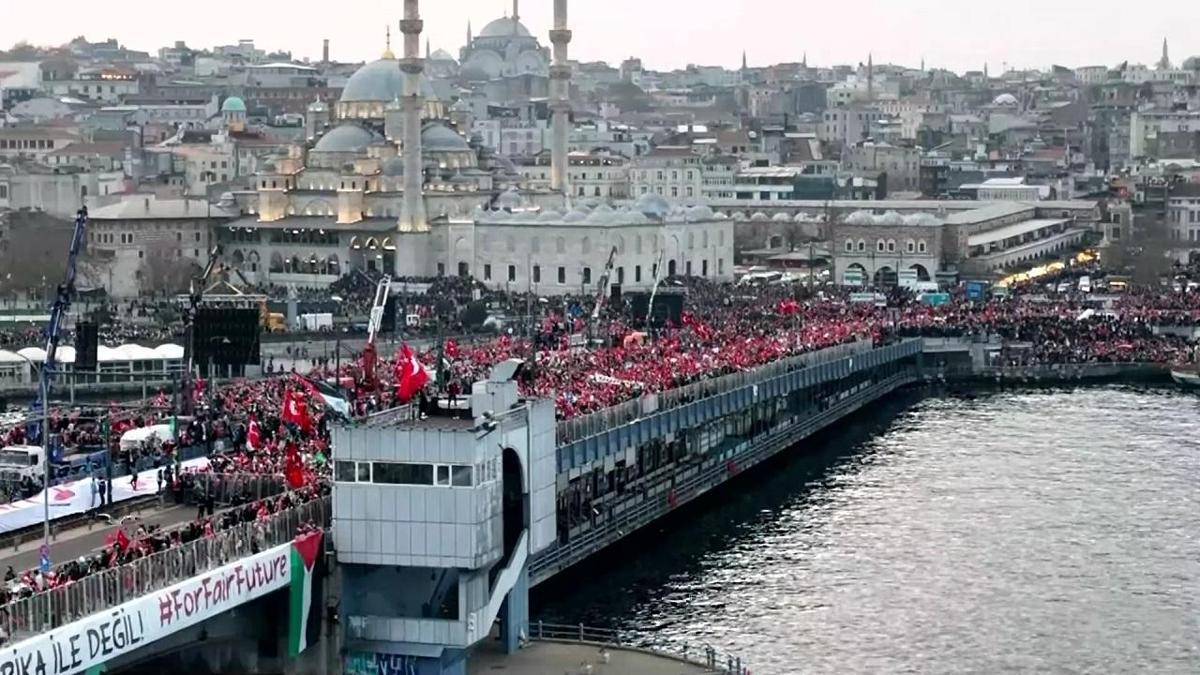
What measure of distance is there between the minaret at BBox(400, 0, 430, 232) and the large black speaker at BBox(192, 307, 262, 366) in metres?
41.9

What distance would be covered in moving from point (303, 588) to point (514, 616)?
3146 mm

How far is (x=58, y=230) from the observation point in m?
93.6

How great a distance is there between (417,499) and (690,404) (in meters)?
21.1

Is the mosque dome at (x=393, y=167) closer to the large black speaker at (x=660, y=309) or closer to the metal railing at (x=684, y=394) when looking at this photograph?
the large black speaker at (x=660, y=309)

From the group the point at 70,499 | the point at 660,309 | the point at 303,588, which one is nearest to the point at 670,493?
the point at 70,499

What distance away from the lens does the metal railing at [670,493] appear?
3944 centimetres

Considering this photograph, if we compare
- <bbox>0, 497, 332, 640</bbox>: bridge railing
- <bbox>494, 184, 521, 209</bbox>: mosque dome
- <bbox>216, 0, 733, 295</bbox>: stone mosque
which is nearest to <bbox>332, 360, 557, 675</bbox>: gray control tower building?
<bbox>0, 497, 332, 640</bbox>: bridge railing

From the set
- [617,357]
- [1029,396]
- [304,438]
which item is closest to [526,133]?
[1029,396]

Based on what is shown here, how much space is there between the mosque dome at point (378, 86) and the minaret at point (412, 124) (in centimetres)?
1183

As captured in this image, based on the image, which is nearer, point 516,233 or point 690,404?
point 690,404

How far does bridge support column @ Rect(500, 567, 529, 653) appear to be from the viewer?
29.1 meters

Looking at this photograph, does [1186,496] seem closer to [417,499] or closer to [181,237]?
[417,499]

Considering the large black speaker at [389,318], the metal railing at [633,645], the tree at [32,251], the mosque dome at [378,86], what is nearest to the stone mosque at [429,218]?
the mosque dome at [378,86]

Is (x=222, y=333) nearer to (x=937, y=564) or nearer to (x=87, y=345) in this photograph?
(x=87, y=345)
